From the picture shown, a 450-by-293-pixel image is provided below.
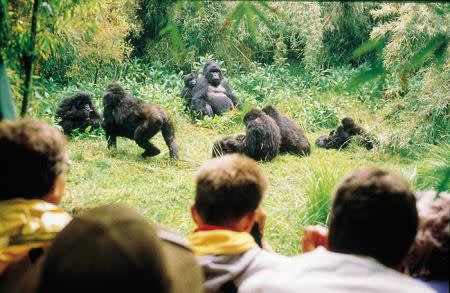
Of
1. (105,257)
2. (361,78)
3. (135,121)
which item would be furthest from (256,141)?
(105,257)

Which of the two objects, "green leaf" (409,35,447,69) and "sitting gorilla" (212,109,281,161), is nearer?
"green leaf" (409,35,447,69)

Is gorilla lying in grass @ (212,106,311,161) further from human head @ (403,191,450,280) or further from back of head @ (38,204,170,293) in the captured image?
back of head @ (38,204,170,293)

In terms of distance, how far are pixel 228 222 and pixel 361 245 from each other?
1.71ft

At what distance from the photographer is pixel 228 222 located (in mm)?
1877

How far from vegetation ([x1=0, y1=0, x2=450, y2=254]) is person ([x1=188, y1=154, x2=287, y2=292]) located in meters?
0.50

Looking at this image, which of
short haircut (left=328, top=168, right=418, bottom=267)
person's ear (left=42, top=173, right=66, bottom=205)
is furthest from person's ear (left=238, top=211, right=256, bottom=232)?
person's ear (left=42, top=173, right=66, bottom=205)

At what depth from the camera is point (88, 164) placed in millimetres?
5113

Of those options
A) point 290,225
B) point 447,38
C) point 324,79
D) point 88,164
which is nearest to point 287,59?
point 324,79

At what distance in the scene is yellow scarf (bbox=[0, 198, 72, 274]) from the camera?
62.0 inches

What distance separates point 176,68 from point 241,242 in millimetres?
10080

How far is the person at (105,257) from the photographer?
0.91 meters

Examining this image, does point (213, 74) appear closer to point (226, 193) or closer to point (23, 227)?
point (226, 193)

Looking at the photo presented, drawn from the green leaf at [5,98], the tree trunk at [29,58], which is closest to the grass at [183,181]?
the tree trunk at [29,58]

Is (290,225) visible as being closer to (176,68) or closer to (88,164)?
(88,164)
